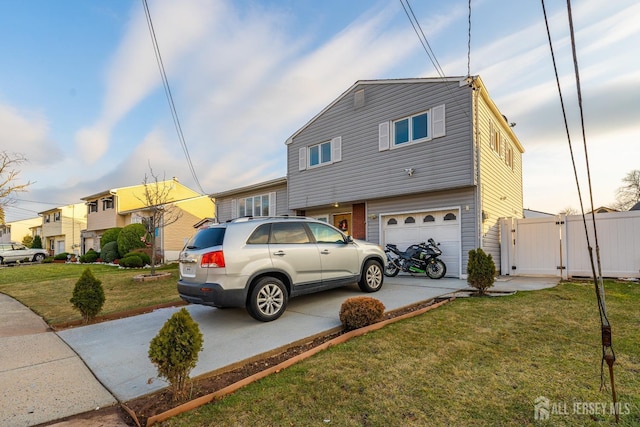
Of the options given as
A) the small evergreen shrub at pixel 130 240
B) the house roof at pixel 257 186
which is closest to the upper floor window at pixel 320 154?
the house roof at pixel 257 186

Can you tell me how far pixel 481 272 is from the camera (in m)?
6.78

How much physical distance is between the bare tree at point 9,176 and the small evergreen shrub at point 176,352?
75.4ft

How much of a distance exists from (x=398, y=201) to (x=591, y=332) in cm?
743

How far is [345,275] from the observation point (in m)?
6.64

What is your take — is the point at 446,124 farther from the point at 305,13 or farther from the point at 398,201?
the point at 305,13

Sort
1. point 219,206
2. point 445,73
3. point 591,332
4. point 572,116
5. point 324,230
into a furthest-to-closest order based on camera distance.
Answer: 1. point 219,206
2. point 445,73
3. point 324,230
4. point 591,332
5. point 572,116

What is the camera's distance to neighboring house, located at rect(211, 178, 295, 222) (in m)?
15.9

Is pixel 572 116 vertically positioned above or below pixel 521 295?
above

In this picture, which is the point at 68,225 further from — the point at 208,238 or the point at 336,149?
the point at 208,238

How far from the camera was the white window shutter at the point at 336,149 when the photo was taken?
12945 millimetres

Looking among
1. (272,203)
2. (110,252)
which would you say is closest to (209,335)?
(272,203)

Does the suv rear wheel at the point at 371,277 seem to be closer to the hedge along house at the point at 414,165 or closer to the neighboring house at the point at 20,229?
the hedge along house at the point at 414,165

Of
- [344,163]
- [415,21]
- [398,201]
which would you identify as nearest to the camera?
[415,21]

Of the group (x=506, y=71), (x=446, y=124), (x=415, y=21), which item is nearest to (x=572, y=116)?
(x=415, y=21)
